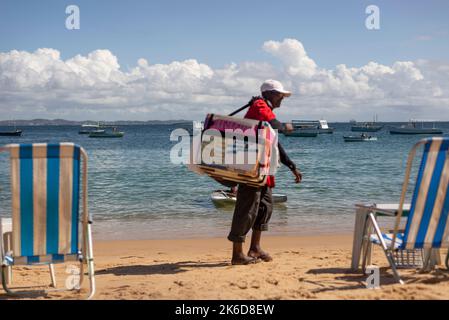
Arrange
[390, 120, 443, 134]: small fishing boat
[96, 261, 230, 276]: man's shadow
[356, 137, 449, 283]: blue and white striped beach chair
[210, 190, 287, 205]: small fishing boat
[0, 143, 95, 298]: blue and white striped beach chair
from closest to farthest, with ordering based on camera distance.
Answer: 1. [0, 143, 95, 298]: blue and white striped beach chair
2. [356, 137, 449, 283]: blue and white striped beach chair
3. [96, 261, 230, 276]: man's shadow
4. [210, 190, 287, 205]: small fishing boat
5. [390, 120, 443, 134]: small fishing boat

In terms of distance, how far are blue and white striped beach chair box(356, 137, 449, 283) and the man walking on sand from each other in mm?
1309

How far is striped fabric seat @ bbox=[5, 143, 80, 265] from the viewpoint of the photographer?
3.90m

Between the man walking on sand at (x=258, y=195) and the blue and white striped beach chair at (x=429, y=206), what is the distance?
1309 millimetres

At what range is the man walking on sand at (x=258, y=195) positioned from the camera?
5.25m

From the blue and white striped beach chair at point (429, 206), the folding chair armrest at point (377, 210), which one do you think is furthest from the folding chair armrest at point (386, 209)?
the blue and white striped beach chair at point (429, 206)

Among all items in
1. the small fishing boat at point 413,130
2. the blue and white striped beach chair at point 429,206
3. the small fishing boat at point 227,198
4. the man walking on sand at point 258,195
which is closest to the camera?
the blue and white striped beach chair at point 429,206

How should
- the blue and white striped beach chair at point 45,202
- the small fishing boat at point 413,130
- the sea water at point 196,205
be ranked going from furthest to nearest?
the small fishing boat at point 413,130 → the sea water at point 196,205 → the blue and white striped beach chair at point 45,202

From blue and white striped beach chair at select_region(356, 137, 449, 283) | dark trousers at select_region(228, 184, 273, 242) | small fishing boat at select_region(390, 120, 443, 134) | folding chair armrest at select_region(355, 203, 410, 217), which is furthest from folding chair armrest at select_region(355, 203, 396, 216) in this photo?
small fishing boat at select_region(390, 120, 443, 134)

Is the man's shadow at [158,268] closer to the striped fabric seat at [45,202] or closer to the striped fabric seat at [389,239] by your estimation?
the striped fabric seat at [45,202]

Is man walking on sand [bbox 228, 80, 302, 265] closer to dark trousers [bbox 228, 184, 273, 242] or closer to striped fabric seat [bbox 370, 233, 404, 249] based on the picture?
dark trousers [bbox 228, 184, 273, 242]

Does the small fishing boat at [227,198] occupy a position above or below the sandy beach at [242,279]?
below

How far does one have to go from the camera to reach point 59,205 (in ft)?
13.2

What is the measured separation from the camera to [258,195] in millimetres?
5273

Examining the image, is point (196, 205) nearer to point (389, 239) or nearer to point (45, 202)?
point (389, 239)
